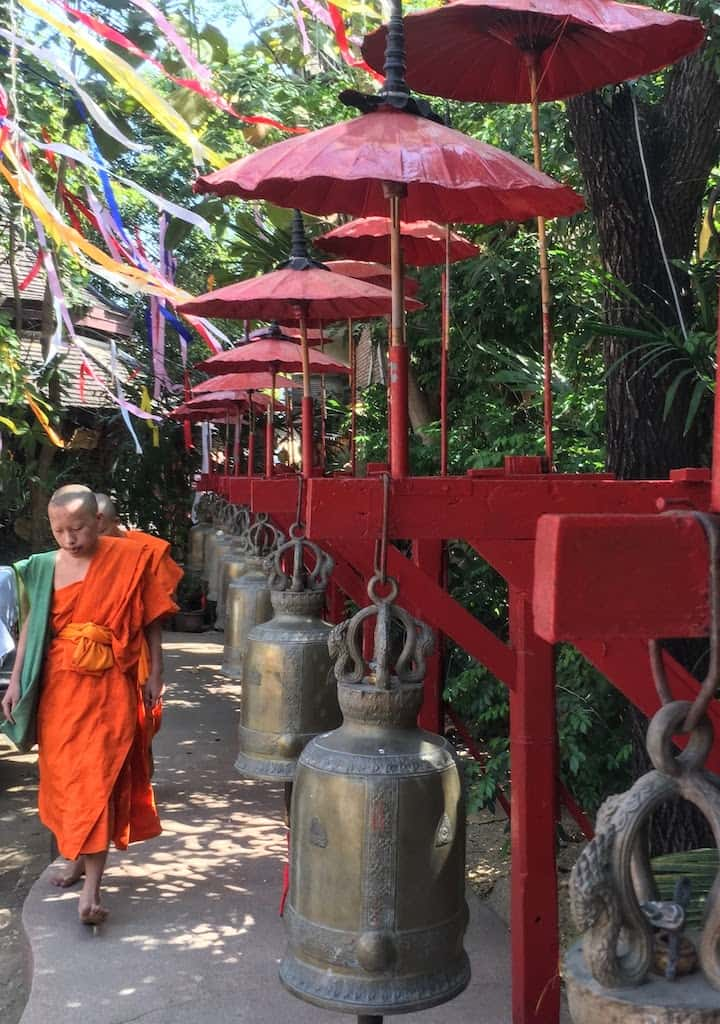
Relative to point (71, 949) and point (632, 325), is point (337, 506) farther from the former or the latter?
point (71, 949)

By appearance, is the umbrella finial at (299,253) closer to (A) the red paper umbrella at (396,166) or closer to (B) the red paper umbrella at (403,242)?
(B) the red paper umbrella at (403,242)

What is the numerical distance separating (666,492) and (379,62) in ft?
5.44

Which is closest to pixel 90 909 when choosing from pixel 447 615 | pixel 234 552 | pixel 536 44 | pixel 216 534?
pixel 447 615

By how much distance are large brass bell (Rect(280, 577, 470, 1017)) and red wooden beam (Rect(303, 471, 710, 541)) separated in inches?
6.8

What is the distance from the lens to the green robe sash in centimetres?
431

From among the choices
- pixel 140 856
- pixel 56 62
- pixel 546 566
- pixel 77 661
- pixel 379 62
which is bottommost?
pixel 140 856

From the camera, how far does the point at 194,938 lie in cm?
426

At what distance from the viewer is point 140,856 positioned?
17.5 ft

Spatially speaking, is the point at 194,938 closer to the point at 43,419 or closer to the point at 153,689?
the point at 153,689

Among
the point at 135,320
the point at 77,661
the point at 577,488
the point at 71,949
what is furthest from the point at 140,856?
the point at 135,320

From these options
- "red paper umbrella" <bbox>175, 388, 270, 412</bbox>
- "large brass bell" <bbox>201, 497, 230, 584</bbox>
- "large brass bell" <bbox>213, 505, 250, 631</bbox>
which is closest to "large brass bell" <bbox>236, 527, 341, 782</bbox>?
"large brass bell" <bbox>213, 505, 250, 631</bbox>

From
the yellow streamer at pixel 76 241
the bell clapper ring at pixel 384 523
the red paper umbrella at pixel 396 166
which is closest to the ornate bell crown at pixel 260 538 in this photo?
the yellow streamer at pixel 76 241

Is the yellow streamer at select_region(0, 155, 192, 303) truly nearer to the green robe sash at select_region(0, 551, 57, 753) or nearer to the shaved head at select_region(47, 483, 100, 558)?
the shaved head at select_region(47, 483, 100, 558)

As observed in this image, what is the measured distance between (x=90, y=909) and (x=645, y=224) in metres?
3.52
